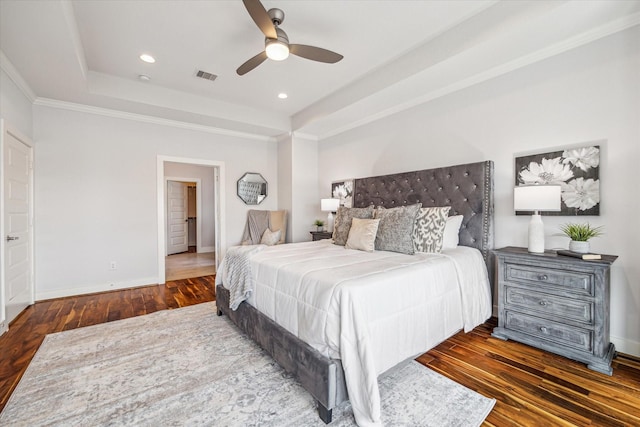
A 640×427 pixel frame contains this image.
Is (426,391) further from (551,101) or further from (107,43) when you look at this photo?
(107,43)

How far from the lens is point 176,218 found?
312 inches

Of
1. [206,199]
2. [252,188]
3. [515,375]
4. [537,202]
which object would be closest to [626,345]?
[515,375]

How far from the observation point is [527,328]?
2.37m

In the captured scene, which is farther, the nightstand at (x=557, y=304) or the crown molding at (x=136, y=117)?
the crown molding at (x=136, y=117)

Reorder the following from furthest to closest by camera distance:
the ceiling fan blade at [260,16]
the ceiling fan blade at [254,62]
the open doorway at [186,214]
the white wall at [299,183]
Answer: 1. the open doorway at [186,214]
2. the white wall at [299,183]
3. the ceiling fan blade at [254,62]
4. the ceiling fan blade at [260,16]

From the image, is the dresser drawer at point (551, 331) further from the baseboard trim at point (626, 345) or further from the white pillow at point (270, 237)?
the white pillow at point (270, 237)

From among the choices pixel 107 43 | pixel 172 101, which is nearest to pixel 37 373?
pixel 107 43

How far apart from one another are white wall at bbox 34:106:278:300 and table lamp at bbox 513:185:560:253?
4812 mm

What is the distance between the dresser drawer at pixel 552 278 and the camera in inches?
81.5

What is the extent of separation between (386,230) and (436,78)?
1.81 metres

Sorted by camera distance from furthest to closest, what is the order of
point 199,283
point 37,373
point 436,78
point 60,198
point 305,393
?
point 199,283 → point 60,198 → point 436,78 → point 37,373 → point 305,393

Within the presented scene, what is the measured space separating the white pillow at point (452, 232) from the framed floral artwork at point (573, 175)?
76 centimetres

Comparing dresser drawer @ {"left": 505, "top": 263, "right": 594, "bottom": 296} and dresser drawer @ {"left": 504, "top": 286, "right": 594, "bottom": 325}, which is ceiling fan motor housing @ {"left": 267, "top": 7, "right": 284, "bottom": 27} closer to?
dresser drawer @ {"left": 505, "top": 263, "right": 594, "bottom": 296}

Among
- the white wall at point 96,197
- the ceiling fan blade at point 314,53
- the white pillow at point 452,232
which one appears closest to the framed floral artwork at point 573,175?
the white pillow at point 452,232
